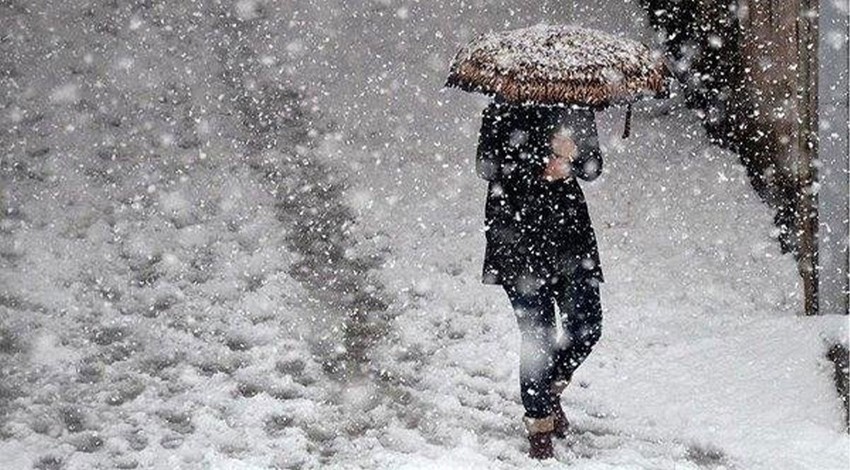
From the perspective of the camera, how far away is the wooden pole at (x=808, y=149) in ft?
20.2

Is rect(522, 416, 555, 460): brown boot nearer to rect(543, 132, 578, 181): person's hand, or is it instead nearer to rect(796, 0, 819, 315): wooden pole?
rect(543, 132, 578, 181): person's hand

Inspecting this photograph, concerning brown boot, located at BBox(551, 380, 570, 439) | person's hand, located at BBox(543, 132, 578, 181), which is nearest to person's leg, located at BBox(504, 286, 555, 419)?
brown boot, located at BBox(551, 380, 570, 439)

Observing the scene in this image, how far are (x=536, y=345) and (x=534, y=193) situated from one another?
72 centimetres

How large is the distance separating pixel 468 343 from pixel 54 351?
2.56 meters

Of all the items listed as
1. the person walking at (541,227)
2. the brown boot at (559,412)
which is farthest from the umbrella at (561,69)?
the brown boot at (559,412)

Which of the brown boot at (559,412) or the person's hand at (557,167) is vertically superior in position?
the person's hand at (557,167)

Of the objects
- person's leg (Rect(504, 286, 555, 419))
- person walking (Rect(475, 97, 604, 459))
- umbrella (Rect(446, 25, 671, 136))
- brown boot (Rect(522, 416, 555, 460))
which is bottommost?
brown boot (Rect(522, 416, 555, 460))

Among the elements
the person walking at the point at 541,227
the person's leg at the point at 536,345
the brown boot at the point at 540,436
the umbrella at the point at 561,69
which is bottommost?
the brown boot at the point at 540,436

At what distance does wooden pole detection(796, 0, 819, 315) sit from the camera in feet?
20.2

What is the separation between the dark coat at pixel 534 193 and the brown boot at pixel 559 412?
→ 59 cm

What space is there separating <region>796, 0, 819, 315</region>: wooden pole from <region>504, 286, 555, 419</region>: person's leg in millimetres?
2012

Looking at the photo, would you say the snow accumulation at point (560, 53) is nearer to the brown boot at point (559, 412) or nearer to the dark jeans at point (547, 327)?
the dark jeans at point (547, 327)

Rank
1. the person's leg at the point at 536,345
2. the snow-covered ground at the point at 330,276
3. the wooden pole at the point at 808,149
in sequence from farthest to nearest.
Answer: the wooden pole at the point at 808,149 → the snow-covered ground at the point at 330,276 → the person's leg at the point at 536,345

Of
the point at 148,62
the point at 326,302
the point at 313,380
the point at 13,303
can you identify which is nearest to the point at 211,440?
the point at 313,380
